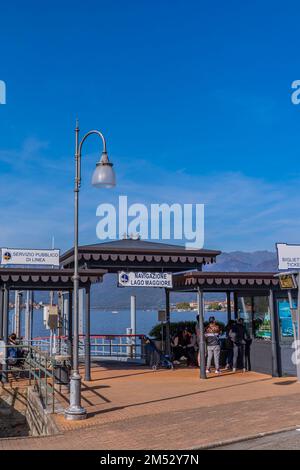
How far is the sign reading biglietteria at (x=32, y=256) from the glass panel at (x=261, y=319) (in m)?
6.99

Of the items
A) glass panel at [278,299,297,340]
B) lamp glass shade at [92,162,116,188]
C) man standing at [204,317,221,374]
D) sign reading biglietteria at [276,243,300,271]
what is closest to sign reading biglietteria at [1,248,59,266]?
man standing at [204,317,221,374]

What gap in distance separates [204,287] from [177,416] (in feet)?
23.1

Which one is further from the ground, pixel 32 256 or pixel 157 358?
pixel 32 256

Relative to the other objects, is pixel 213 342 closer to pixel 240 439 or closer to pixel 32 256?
pixel 32 256

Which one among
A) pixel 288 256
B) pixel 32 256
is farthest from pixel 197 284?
pixel 32 256

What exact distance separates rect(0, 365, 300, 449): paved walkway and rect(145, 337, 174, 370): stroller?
2.02m

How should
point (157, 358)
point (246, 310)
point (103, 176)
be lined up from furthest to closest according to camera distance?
point (157, 358), point (246, 310), point (103, 176)

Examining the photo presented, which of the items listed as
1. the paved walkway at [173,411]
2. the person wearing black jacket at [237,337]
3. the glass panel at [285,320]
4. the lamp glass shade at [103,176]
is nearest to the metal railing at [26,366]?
the paved walkway at [173,411]

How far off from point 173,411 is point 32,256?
369 inches

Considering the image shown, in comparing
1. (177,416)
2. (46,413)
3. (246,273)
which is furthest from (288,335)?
(46,413)

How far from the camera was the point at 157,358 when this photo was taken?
20.0 metres

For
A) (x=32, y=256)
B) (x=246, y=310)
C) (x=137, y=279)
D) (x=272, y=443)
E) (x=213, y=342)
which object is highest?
(x=32, y=256)

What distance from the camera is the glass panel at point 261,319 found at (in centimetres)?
1838
